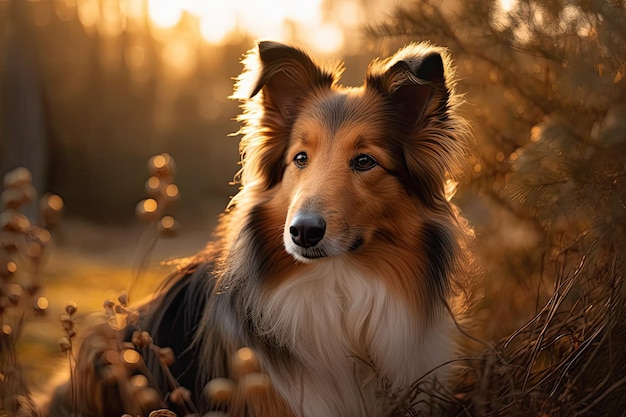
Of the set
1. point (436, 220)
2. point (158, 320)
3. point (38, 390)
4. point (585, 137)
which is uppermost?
point (585, 137)

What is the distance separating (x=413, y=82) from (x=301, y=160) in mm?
695

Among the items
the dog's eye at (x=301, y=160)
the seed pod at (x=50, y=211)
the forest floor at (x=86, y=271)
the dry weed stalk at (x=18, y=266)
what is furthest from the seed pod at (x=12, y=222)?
the forest floor at (x=86, y=271)

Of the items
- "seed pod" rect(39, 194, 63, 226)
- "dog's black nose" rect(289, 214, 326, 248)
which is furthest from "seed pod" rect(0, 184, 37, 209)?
"dog's black nose" rect(289, 214, 326, 248)

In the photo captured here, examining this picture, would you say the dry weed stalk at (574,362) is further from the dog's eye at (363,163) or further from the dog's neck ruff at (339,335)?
the dog's eye at (363,163)

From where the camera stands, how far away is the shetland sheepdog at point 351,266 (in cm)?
348

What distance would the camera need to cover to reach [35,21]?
1020 cm

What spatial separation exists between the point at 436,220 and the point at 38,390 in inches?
94.9

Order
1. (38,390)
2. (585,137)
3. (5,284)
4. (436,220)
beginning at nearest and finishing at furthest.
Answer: (5,284)
(585,137)
(436,220)
(38,390)

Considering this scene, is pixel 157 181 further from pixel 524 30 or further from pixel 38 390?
pixel 524 30

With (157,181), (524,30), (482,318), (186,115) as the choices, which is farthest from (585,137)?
(186,115)

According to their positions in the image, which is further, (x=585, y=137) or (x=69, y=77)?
(x=69, y=77)

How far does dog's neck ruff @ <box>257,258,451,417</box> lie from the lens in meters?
3.50

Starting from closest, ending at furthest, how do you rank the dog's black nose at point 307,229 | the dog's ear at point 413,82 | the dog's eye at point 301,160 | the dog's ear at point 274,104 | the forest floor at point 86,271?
1. the dog's black nose at point 307,229
2. the dog's ear at point 413,82
3. the dog's eye at point 301,160
4. the dog's ear at point 274,104
5. the forest floor at point 86,271

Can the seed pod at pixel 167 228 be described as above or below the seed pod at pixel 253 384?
above
